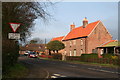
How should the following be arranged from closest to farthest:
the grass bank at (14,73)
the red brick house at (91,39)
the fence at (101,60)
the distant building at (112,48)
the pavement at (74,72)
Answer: the grass bank at (14,73) → the pavement at (74,72) → the fence at (101,60) → the distant building at (112,48) → the red brick house at (91,39)

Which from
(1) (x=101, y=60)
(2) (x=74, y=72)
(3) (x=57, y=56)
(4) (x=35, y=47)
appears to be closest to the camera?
(2) (x=74, y=72)

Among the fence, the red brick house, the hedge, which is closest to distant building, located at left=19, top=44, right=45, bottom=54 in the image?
the red brick house

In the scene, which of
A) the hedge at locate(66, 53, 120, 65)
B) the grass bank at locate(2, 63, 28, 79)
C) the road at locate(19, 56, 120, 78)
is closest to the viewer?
the grass bank at locate(2, 63, 28, 79)

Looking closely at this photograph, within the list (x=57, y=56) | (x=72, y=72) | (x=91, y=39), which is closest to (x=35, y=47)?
(x=57, y=56)

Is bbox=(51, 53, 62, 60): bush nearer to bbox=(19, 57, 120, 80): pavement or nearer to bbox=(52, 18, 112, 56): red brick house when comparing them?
bbox=(52, 18, 112, 56): red brick house

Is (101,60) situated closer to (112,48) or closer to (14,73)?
(112,48)

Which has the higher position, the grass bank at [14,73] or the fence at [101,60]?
the grass bank at [14,73]

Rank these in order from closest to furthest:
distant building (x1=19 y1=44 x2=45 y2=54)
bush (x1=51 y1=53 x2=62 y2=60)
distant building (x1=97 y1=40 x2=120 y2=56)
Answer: distant building (x1=97 y1=40 x2=120 y2=56) → bush (x1=51 y1=53 x2=62 y2=60) → distant building (x1=19 y1=44 x2=45 y2=54)

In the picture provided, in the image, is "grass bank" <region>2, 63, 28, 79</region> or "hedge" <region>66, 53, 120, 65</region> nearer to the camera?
"grass bank" <region>2, 63, 28, 79</region>

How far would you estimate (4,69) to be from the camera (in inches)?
408

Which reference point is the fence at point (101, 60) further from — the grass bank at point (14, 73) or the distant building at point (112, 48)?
the grass bank at point (14, 73)

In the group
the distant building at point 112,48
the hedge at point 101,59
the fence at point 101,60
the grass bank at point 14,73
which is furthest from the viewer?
the distant building at point 112,48

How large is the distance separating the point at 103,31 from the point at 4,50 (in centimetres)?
3903

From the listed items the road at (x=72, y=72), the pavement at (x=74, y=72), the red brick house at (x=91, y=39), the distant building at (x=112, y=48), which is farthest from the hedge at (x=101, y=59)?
the road at (x=72, y=72)
